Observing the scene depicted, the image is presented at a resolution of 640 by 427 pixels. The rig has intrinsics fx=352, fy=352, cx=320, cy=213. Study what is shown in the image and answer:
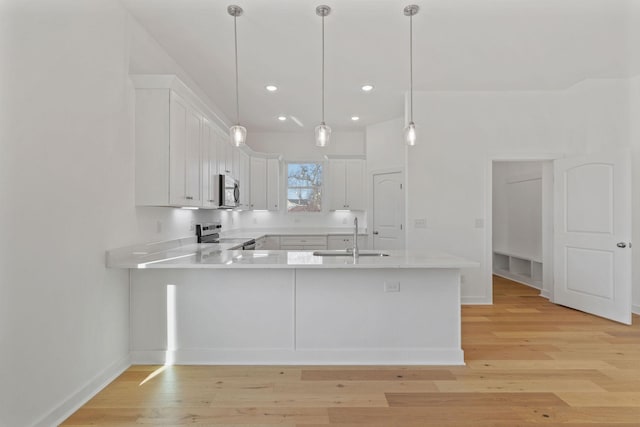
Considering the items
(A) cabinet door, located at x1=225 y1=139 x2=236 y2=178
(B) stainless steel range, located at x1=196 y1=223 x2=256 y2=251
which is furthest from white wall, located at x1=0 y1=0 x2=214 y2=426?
(A) cabinet door, located at x1=225 y1=139 x2=236 y2=178

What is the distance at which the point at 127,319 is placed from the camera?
2768 millimetres

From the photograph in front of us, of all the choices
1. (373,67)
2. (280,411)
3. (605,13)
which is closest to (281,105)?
(373,67)

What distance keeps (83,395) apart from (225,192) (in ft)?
8.08

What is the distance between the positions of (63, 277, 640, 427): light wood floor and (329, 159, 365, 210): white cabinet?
147 inches

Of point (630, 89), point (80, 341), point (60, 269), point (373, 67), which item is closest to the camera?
point (60, 269)

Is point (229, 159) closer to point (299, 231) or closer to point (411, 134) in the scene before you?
point (299, 231)

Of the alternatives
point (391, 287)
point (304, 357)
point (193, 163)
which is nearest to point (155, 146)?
point (193, 163)

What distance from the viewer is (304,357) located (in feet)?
9.13

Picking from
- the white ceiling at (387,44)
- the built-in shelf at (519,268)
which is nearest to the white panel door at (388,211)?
the white ceiling at (387,44)

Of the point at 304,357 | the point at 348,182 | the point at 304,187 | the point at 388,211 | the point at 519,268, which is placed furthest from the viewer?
the point at 304,187

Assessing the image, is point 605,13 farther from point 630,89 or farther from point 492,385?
point 492,385

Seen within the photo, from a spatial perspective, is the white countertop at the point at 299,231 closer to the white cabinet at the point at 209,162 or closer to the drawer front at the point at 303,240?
the drawer front at the point at 303,240

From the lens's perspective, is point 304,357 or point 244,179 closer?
point 304,357

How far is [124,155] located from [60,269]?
40.8 inches
